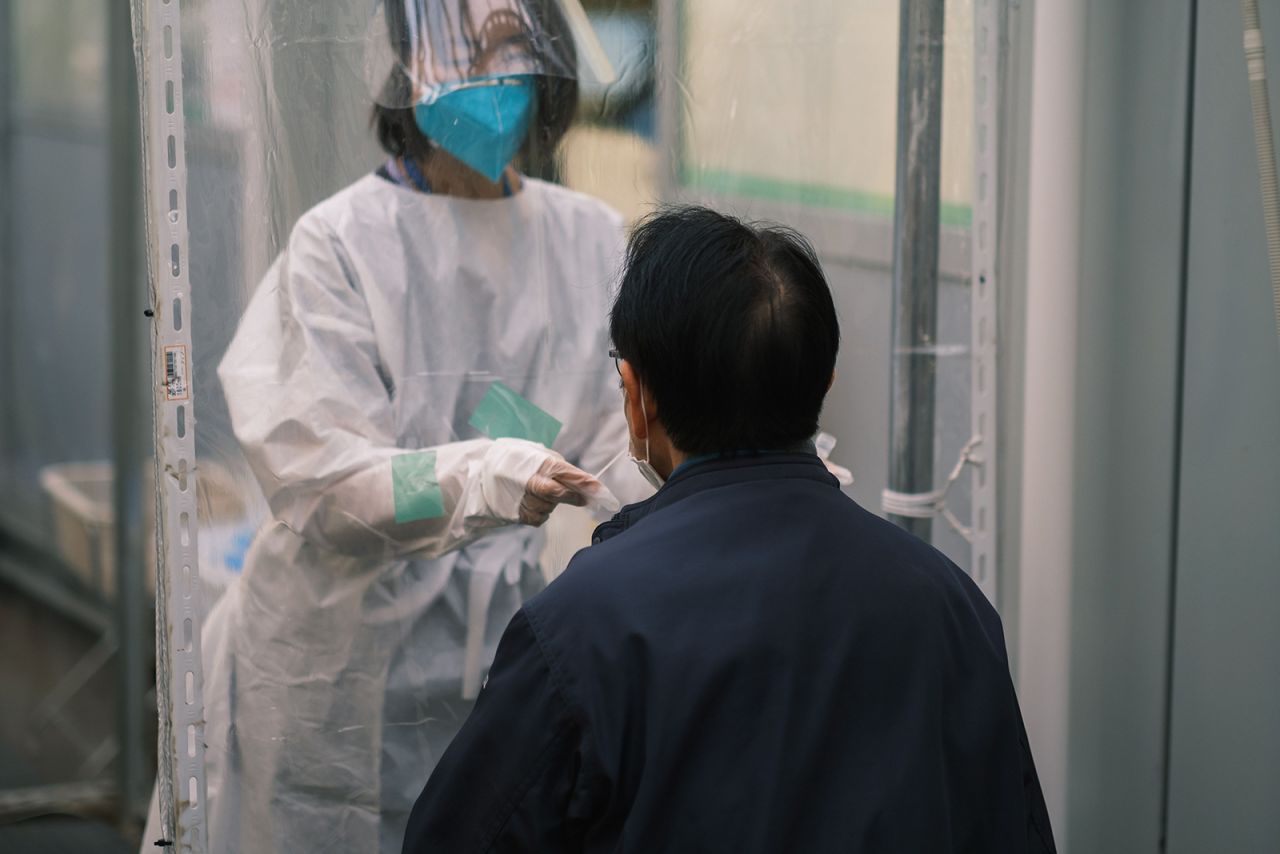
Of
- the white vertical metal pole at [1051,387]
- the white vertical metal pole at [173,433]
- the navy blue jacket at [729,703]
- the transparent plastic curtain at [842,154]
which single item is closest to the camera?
the navy blue jacket at [729,703]

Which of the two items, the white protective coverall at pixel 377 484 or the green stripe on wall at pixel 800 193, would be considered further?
the green stripe on wall at pixel 800 193

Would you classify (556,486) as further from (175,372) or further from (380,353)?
(175,372)

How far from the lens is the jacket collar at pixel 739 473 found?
86cm

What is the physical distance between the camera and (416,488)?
139cm

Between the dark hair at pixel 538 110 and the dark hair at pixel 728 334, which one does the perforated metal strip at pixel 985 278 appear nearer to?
the dark hair at pixel 538 110

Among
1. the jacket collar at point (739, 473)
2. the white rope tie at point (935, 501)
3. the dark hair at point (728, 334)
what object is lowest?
the white rope tie at point (935, 501)

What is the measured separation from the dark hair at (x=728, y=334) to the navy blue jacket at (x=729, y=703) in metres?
0.04


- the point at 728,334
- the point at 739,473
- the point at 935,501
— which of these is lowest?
the point at 935,501

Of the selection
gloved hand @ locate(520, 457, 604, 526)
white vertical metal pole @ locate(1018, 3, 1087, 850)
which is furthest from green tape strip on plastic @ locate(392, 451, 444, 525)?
white vertical metal pole @ locate(1018, 3, 1087, 850)

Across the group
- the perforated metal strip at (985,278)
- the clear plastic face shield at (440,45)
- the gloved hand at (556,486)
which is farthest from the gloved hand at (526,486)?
the perforated metal strip at (985,278)

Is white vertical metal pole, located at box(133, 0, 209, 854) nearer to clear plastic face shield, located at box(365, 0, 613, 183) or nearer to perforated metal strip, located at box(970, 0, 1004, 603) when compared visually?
clear plastic face shield, located at box(365, 0, 613, 183)

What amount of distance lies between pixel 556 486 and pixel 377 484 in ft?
0.71

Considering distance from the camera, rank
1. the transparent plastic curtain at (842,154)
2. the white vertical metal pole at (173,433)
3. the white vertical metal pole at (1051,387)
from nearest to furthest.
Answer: the white vertical metal pole at (173,433), the transparent plastic curtain at (842,154), the white vertical metal pole at (1051,387)

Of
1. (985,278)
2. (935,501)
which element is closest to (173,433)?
(935,501)
